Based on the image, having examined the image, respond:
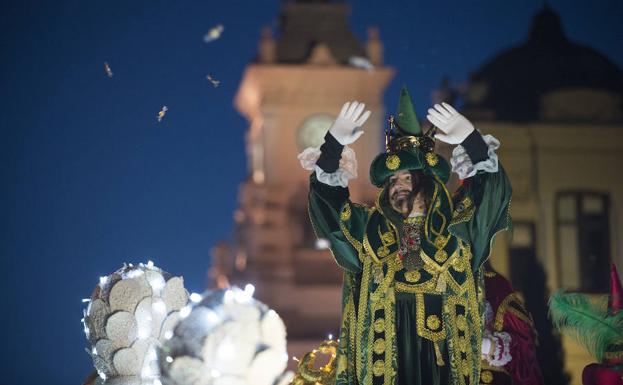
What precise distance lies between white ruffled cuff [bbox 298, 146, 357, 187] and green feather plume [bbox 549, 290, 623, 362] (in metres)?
2.09

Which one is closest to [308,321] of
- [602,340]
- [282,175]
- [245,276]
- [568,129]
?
[245,276]

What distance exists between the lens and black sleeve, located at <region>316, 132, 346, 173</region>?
651 cm

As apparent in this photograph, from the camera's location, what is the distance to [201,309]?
623 cm

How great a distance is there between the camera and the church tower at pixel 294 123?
84.9 ft

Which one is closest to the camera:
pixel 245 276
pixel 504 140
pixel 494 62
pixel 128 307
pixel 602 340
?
pixel 128 307

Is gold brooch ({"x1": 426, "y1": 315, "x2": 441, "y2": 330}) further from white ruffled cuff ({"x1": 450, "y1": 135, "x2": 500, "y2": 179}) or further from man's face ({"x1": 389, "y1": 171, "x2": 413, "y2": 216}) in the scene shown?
white ruffled cuff ({"x1": 450, "y1": 135, "x2": 500, "y2": 179})

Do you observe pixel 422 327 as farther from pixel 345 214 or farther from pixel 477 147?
pixel 477 147

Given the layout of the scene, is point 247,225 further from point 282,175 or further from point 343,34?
point 343,34

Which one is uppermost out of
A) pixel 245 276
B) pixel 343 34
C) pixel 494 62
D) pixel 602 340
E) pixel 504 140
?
pixel 343 34

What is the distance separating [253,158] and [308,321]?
7.06 meters

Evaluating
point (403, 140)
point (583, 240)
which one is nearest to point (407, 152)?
point (403, 140)

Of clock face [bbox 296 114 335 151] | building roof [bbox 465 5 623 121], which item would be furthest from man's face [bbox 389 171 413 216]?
clock face [bbox 296 114 335 151]

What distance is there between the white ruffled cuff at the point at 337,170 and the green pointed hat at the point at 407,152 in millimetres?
183

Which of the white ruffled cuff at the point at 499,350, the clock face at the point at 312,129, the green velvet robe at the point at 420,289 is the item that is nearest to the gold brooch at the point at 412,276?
the green velvet robe at the point at 420,289
